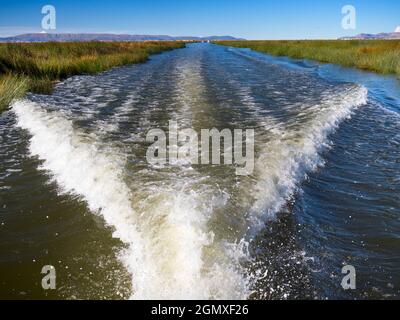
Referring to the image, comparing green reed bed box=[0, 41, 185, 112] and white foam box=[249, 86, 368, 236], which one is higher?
green reed bed box=[0, 41, 185, 112]

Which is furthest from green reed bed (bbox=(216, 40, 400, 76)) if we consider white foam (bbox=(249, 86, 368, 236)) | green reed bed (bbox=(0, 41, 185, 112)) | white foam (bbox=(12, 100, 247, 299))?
white foam (bbox=(12, 100, 247, 299))

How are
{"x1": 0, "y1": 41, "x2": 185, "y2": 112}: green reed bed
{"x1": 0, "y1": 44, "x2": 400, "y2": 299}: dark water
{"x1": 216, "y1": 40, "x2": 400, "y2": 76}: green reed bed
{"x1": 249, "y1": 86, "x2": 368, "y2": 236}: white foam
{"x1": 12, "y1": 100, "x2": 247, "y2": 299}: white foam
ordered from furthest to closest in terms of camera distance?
1. {"x1": 216, "y1": 40, "x2": 400, "y2": 76}: green reed bed
2. {"x1": 0, "y1": 41, "x2": 185, "y2": 112}: green reed bed
3. {"x1": 249, "y1": 86, "x2": 368, "y2": 236}: white foam
4. {"x1": 0, "y1": 44, "x2": 400, "y2": 299}: dark water
5. {"x1": 12, "y1": 100, "x2": 247, "y2": 299}: white foam

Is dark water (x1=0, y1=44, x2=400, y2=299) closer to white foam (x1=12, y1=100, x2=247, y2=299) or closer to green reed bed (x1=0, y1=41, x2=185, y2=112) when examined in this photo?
white foam (x1=12, y1=100, x2=247, y2=299)

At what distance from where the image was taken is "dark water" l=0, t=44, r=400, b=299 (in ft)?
15.3

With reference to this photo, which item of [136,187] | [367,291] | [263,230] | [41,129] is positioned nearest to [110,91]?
[41,129]

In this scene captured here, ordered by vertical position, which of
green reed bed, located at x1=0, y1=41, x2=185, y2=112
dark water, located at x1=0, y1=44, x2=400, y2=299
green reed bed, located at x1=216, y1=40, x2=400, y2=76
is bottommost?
dark water, located at x1=0, y1=44, x2=400, y2=299

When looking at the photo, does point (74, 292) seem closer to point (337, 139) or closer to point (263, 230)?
point (263, 230)

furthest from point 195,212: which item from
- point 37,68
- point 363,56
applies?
point 363,56

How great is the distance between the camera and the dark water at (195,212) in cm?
466

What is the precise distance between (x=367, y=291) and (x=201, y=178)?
134 inches

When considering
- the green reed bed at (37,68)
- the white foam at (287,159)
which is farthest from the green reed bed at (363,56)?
the green reed bed at (37,68)

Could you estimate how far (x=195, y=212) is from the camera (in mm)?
5668

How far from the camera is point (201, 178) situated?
7.12 meters

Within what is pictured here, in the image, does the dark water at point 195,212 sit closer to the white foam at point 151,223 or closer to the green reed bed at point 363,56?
the white foam at point 151,223
